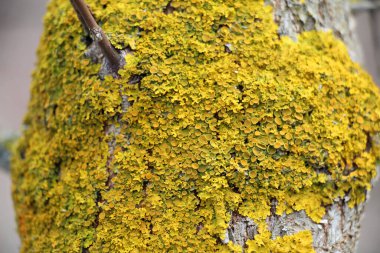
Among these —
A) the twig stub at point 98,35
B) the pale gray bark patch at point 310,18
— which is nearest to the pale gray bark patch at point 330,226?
the pale gray bark patch at point 310,18

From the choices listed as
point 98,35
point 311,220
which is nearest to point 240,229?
point 311,220

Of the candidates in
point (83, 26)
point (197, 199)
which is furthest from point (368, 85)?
point (83, 26)

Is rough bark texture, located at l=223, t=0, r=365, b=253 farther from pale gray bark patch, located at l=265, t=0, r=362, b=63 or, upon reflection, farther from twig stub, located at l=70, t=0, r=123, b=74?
twig stub, located at l=70, t=0, r=123, b=74

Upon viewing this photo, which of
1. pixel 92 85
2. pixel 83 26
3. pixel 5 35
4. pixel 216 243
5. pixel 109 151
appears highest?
pixel 83 26

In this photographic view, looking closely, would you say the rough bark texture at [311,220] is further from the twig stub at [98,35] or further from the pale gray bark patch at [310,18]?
the twig stub at [98,35]

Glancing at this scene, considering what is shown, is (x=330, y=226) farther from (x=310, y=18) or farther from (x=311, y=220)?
(x=310, y=18)

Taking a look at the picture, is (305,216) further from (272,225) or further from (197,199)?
(197,199)
